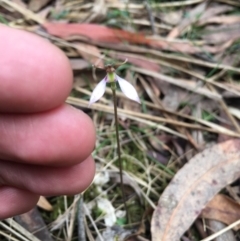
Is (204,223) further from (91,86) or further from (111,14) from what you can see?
(111,14)

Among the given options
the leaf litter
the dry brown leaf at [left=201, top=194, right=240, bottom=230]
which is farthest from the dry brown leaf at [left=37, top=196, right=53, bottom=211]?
the dry brown leaf at [left=201, top=194, right=240, bottom=230]

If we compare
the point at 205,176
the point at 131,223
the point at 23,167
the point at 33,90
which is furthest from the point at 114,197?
the point at 33,90

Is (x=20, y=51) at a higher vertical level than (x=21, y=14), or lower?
higher

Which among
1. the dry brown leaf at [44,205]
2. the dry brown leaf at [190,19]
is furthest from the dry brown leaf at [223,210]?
the dry brown leaf at [190,19]

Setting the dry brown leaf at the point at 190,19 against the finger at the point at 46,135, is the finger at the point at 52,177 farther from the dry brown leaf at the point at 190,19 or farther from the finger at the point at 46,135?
the dry brown leaf at the point at 190,19

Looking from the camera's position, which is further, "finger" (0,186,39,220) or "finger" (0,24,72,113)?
"finger" (0,186,39,220)

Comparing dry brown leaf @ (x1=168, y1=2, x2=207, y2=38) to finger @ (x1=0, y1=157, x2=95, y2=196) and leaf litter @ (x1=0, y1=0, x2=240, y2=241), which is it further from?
finger @ (x1=0, y1=157, x2=95, y2=196)

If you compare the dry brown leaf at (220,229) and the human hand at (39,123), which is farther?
the dry brown leaf at (220,229)
